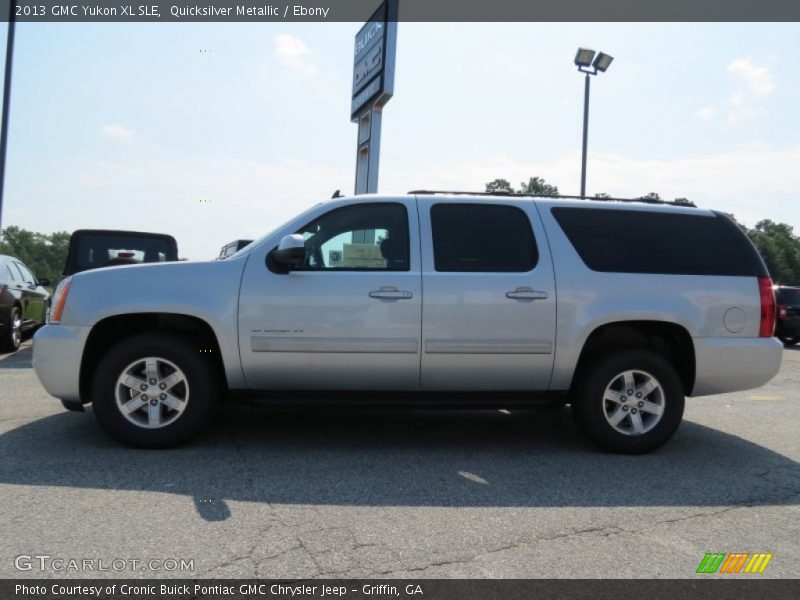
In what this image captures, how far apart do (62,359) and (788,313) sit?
1690cm

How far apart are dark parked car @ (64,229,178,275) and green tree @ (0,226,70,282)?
114 m

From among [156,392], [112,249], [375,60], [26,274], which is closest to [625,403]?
[156,392]

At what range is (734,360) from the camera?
5.13 metres

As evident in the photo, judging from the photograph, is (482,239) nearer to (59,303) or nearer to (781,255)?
(59,303)

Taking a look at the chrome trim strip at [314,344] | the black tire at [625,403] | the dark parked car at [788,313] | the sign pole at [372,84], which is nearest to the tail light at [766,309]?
the black tire at [625,403]

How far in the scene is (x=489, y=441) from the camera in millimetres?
5473

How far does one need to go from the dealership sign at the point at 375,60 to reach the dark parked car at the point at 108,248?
27.0 feet

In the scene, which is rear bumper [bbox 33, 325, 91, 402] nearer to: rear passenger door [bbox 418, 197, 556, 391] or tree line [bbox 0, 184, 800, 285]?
rear passenger door [bbox 418, 197, 556, 391]

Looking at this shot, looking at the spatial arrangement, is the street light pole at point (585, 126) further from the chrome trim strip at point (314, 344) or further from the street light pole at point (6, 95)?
the chrome trim strip at point (314, 344)

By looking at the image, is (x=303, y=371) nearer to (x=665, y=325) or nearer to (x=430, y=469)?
(x=430, y=469)

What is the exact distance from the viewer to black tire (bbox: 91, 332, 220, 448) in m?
4.80

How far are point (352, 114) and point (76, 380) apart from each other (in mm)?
15052

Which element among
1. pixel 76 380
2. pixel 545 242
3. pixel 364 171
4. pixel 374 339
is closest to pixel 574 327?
pixel 545 242

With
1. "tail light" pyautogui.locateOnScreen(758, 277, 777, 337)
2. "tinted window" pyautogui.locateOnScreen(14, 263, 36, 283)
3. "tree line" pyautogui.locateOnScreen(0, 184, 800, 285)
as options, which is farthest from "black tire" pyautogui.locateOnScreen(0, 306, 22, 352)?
"tree line" pyautogui.locateOnScreen(0, 184, 800, 285)
